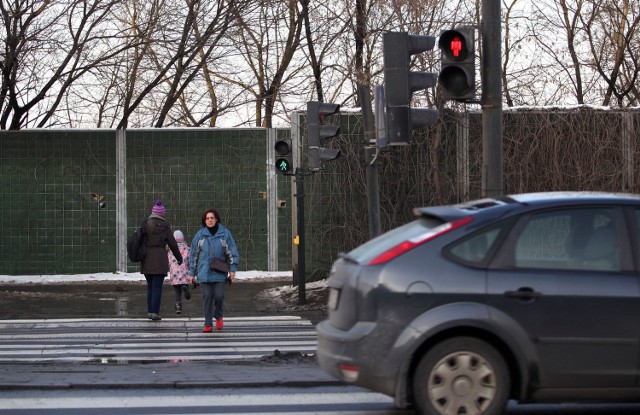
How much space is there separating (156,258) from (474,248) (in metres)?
9.15

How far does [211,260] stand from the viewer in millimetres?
13281

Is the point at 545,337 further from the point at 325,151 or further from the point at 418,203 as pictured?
the point at 418,203

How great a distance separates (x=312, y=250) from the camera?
19906mm

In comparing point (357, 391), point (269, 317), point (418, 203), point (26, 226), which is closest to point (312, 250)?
point (418, 203)

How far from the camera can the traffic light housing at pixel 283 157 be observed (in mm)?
17078

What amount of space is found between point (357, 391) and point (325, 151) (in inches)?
268

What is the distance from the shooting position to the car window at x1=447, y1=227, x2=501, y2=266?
6.31 meters

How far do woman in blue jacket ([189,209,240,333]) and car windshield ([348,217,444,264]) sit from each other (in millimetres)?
6731

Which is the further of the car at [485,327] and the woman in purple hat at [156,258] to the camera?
the woman in purple hat at [156,258]

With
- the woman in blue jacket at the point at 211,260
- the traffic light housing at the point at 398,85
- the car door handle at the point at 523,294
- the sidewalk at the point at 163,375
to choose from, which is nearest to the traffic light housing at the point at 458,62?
the traffic light housing at the point at 398,85

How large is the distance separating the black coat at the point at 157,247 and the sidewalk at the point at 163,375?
190 inches

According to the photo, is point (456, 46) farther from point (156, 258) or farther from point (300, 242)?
point (300, 242)

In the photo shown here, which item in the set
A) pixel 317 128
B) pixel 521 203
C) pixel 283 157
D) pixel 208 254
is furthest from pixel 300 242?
pixel 521 203

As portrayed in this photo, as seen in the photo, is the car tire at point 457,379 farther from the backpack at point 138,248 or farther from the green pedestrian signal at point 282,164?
the green pedestrian signal at point 282,164
